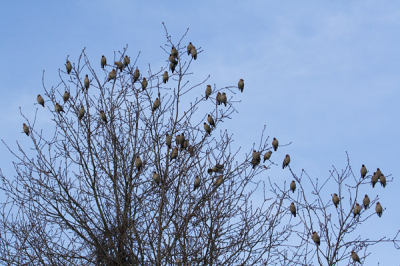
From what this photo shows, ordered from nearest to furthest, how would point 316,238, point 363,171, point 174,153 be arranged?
point 316,238 → point 363,171 → point 174,153

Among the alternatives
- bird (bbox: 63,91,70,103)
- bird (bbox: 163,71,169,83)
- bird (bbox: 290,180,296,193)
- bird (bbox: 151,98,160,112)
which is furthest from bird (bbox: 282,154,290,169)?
bird (bbox: 63,91,70,103)

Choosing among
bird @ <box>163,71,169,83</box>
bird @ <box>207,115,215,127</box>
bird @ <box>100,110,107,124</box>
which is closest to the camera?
bird @ <box>207,115,215,127</box>

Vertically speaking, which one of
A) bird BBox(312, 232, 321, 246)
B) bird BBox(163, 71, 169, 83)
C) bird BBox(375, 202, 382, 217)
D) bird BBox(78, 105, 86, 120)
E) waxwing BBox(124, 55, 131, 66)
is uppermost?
waxwing BBox(124, 55, 131, 66)

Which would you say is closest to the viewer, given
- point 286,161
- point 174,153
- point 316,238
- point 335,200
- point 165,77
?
point 316,238

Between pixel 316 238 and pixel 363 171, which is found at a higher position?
pixel 363 171

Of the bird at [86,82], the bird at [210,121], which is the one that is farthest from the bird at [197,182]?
the bird at [86,82]

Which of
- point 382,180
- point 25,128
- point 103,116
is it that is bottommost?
point 382,180

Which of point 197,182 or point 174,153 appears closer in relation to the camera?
point 197,182

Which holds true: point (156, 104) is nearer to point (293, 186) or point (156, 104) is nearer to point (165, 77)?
point (165, 77)

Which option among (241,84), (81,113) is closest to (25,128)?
(81,113)

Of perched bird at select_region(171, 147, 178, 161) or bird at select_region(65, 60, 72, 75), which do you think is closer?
perched bird at select_region(171, 147, 178, 161)

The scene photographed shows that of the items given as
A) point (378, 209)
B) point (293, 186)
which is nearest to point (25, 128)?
point (293, 186)

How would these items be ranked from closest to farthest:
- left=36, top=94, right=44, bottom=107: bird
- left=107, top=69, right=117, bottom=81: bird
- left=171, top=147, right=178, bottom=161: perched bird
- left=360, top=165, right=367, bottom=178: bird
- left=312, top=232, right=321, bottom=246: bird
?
1. left=312, top=232, right=321, bottom=246: bird
2. left=360, top=165, right=367, bottom=178: bird
3. left=171, top=147, right=178, bottom=161: perched bird
4. left=107, top=69, right=117, bottom=81: bird
5. left=36, top=94, right=44, bottom=107: bird

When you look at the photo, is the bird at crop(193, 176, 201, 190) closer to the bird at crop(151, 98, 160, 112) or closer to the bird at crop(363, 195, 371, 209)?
the bird at crop(151, 98, 160, 112)
